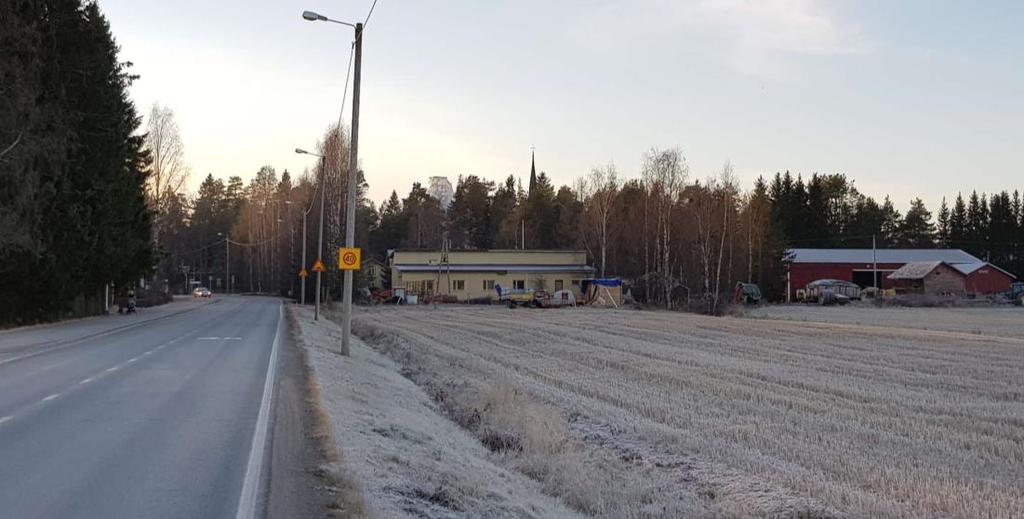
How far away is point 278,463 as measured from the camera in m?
9.02

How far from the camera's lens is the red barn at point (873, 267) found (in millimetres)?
96938

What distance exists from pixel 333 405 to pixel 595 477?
508 cm

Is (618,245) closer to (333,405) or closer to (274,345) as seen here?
(274,345)

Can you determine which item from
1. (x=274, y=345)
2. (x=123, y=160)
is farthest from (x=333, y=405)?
(x=123, y=160)

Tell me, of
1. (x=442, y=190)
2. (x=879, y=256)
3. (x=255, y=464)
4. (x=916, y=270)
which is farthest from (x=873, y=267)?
(x=255, y=464)

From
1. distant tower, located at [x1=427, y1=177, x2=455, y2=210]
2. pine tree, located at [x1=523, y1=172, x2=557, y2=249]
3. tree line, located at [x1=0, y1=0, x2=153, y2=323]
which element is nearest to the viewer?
tree line, located at [x1=0, y1=0, x2=153, y2=323]

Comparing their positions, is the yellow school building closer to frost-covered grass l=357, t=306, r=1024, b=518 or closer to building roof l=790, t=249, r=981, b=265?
building roof l=790, t=249, r=981, b=265

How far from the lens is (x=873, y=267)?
10350 centimetres

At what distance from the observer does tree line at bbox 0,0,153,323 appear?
29.8 meters

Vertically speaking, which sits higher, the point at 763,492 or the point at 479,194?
the point at 479,194

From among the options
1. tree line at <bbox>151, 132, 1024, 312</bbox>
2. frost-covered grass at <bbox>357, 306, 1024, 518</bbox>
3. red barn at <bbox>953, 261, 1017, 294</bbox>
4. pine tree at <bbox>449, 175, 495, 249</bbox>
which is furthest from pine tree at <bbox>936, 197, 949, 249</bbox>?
frost-covered grass at <bbox>357, 306, 1024, 518</bbox>

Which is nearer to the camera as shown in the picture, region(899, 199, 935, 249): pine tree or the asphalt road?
the asphalt road

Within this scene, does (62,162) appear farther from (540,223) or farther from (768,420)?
(540,223)

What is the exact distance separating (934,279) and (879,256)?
14.7 metres
